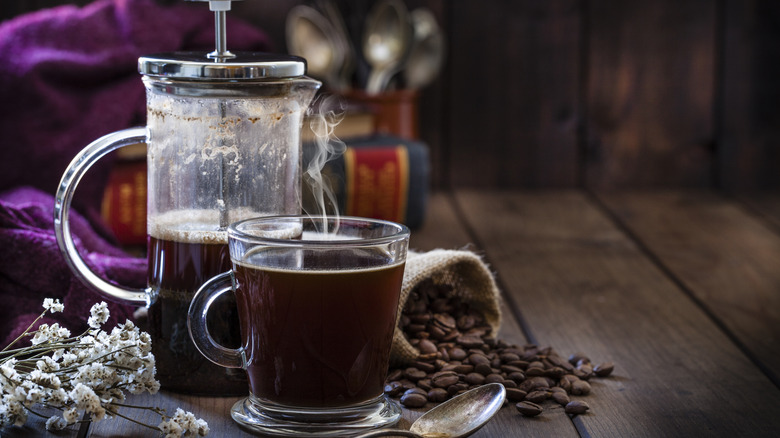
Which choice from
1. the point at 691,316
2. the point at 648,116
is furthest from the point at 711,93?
the point at 691,316

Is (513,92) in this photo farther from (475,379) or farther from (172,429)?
(172,429)

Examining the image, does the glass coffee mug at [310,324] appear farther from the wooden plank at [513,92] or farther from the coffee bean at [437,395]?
the wooden plank at [513,92]

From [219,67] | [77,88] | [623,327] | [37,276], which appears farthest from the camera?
[77,88]

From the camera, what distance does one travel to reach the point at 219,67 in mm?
815

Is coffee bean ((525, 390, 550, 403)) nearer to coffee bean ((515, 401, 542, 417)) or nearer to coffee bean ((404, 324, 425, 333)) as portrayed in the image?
coffee bean ((515, 401, 542, 417))

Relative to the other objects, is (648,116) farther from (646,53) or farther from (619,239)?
(619,239)

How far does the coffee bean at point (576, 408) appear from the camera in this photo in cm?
86

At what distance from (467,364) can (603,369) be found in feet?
0.45

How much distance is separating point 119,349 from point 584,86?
1.56 metres

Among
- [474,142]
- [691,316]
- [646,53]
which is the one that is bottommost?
[691,316]

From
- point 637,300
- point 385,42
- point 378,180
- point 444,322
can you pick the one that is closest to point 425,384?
point 444,322

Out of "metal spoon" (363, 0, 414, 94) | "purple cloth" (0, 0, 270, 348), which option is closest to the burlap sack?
"purple cloth" (0, 0, 270, 348)

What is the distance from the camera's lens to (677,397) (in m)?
0.91

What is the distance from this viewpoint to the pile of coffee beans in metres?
0.89
